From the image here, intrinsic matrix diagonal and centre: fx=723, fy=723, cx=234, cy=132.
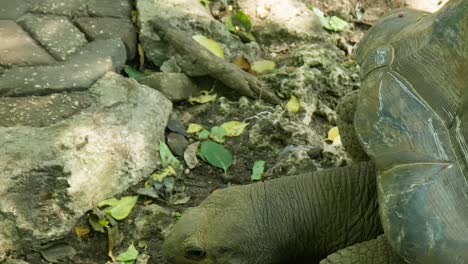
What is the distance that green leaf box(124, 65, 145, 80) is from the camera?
4.31 meters

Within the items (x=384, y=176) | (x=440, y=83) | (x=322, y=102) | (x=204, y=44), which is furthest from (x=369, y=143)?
(x=204, y=44)

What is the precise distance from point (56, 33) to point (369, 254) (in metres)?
2.44

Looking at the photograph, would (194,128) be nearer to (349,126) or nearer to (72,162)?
(72,162)

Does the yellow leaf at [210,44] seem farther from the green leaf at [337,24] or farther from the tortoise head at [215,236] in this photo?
the tortoise head at [215,236]

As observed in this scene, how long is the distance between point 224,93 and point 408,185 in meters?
2.20

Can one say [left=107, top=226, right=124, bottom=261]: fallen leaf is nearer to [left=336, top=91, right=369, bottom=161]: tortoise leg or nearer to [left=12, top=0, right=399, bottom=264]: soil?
[left=12, top=0, right=399, bottom=264]: soil

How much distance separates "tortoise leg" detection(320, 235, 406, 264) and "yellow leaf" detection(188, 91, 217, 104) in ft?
5.70

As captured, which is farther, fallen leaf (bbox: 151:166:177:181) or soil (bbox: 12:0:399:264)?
fallen leaf (bbox: 151:166:177:181)

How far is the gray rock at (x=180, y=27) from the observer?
4.48 meters

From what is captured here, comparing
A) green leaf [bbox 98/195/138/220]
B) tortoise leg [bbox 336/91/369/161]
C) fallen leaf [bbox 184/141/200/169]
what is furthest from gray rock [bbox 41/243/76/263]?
tortoise leg [bbox 336/91/369/161]

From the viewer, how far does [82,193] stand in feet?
11.3

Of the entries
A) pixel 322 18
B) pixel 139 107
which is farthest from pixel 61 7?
pixel 322 18

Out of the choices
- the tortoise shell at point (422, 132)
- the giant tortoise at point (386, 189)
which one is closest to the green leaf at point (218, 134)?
the giant tortoise at point (386, 189)

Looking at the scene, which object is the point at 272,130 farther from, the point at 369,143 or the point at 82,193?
the point at 369,143
